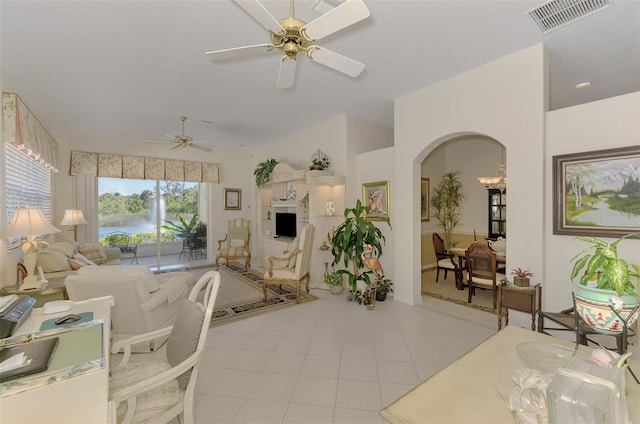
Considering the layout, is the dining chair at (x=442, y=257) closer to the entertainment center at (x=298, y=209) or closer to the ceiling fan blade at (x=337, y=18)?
the entertainment center at (x=298, y=209)

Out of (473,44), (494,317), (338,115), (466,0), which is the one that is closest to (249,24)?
(466,0)

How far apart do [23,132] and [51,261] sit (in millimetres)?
1652

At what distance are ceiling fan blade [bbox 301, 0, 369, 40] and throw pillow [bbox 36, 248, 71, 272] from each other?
4.28 m

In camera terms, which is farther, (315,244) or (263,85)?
(315,244)

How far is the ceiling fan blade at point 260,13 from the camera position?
5.16ft

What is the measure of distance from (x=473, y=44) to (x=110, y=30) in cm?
345

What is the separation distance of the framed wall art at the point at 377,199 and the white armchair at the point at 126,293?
3.11 m

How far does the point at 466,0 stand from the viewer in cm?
217

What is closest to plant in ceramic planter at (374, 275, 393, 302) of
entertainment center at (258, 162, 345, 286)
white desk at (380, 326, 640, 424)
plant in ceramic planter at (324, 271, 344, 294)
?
plant in ceramic planter at (324, 271, 344, 294)

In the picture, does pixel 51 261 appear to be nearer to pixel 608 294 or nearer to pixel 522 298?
pixel 608 294

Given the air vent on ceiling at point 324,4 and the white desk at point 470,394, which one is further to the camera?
the air vent on ceiling at point 324,4

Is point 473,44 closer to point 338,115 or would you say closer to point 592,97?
point 338,115

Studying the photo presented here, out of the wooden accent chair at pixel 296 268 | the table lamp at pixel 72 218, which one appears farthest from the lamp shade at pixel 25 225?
the table lamp at pixel 72 218

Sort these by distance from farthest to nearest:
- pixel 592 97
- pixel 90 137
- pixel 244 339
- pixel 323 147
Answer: pixel 90 137, pixel 323 147, pixel 592 97, pixel 244 339
